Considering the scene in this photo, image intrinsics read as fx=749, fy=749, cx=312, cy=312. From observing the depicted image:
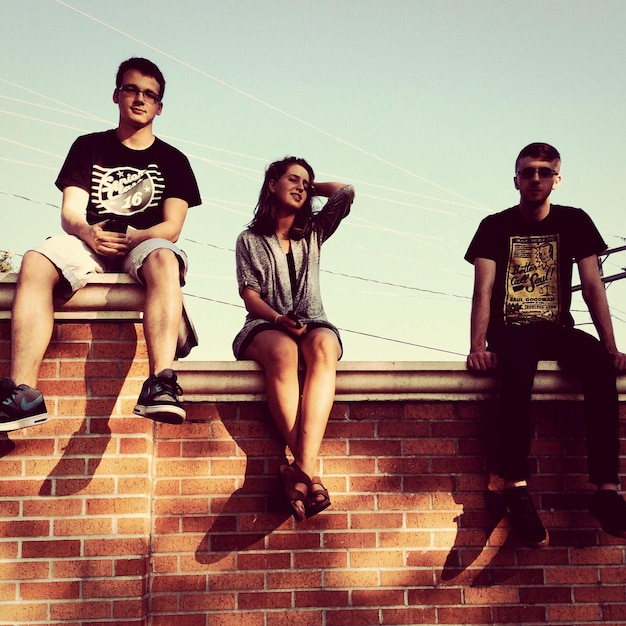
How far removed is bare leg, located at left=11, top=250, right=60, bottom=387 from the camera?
135 inches

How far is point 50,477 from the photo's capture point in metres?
3.50

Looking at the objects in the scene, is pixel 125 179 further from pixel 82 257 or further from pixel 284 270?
pixel 284 270

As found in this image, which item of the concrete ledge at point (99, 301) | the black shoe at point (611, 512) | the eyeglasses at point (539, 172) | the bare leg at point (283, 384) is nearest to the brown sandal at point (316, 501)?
the bare leg at point (283, 384)

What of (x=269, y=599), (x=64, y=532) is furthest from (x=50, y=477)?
(x=269, y=599)

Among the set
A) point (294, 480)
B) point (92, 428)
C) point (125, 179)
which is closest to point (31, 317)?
point (92, 428)

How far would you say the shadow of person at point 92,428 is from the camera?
11.5 feet

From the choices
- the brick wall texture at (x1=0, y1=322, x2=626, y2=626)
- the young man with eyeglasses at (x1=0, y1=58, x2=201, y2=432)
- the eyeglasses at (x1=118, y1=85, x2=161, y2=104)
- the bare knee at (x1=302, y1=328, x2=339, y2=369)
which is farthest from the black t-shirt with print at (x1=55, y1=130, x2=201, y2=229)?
the bare knee at (x1=302, y1=328, x2=339, y2=369)

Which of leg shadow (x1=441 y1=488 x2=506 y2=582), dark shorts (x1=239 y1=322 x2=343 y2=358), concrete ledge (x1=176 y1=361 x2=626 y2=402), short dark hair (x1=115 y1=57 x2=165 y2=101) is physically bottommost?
leg shadow (x1=441 y1=488 x2=506 y2=582)

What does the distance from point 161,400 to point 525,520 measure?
1.80m

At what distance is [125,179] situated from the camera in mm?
4031

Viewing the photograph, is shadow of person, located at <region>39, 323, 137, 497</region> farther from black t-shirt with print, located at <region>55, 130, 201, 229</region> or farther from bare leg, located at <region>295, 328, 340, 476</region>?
bare leg, located at <region>295, 328, 340, 476</region>

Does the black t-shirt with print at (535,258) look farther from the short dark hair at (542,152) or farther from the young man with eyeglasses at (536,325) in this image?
the short dark hair at (542,152)

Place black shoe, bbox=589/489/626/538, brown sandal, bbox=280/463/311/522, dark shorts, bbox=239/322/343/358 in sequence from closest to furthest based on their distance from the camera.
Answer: brown sandal, bbox=280/463/311/522 < black shoe, bbox=589/489/626/538 < dark shorts, bbox=239/322/343/358

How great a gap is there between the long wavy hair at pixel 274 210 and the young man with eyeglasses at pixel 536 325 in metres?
0.96
